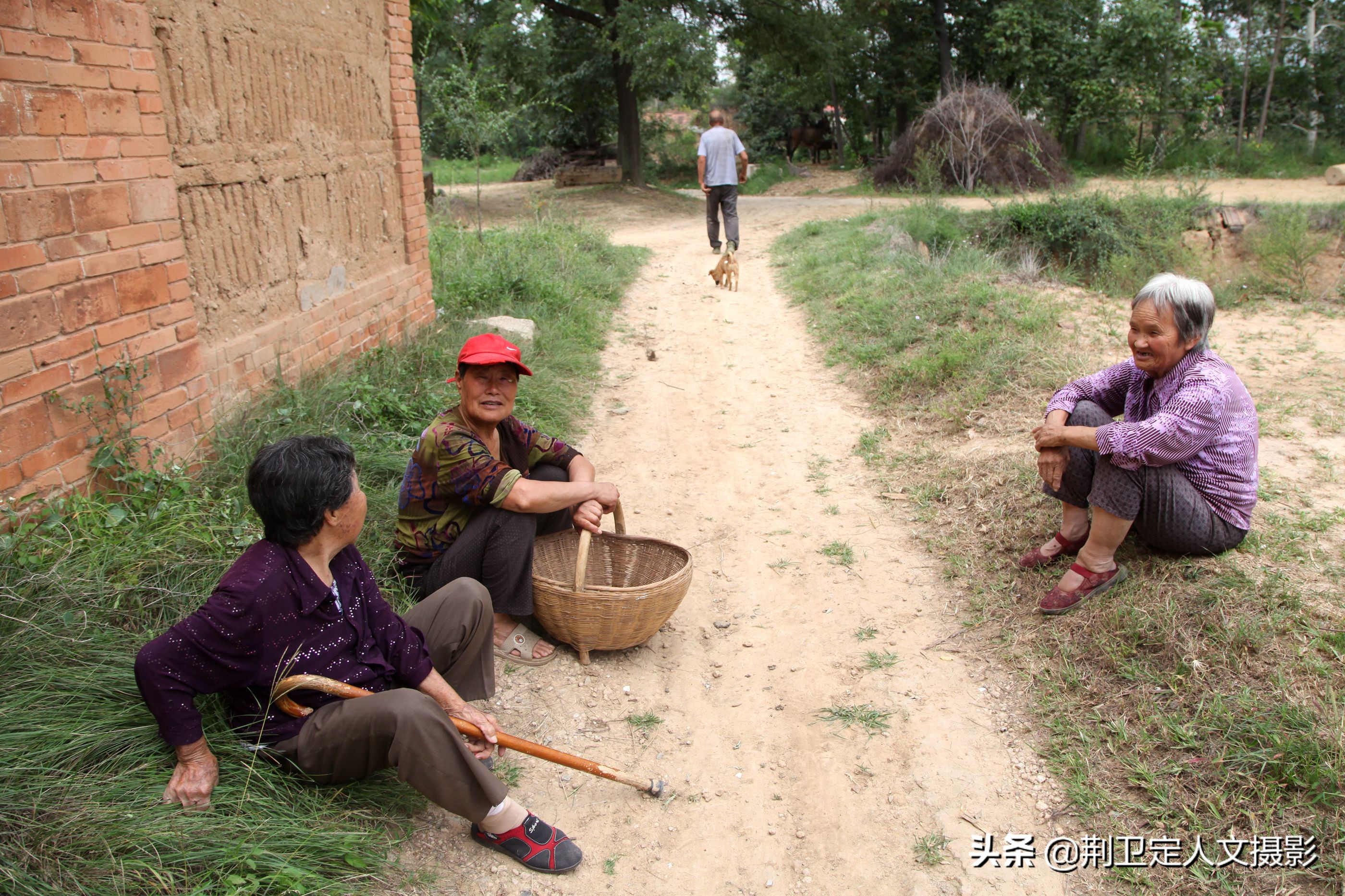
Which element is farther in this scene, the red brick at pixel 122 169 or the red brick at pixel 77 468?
the red brick at pixel 122 169

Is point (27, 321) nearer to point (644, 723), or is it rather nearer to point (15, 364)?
point (15, 364)

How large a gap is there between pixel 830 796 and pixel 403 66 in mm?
5757

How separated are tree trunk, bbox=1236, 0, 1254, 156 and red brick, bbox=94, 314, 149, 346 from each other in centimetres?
2099

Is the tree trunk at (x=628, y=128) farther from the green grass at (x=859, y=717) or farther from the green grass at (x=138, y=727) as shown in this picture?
the green grass at (x=859, y=717)

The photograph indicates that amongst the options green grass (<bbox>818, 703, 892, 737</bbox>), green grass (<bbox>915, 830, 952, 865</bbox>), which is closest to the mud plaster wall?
green grass (<bbox>818, 703, 892, 737</bbox>)

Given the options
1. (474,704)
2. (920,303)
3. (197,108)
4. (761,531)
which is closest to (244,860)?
(474,704)

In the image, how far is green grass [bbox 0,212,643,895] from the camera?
1941 millimetres

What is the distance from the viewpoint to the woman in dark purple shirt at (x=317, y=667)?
2053mm

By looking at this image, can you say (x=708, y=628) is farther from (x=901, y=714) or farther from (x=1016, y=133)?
(x=1016, y=133)

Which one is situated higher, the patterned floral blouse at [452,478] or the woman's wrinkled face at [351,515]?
the woman's wrinkled face at [351,515]

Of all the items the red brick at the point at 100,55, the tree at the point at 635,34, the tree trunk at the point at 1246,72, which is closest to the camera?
the red brick at the point at 100,55

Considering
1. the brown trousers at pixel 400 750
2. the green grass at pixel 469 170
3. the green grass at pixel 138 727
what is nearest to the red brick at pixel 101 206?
the green grass at pixel 138 727

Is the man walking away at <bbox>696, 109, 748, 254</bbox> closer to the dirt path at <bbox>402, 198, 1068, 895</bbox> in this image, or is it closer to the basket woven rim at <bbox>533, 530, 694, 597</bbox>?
the dirt path at <bbox>402, 198, 1068, 895</bbox>

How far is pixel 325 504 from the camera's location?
2.17m
